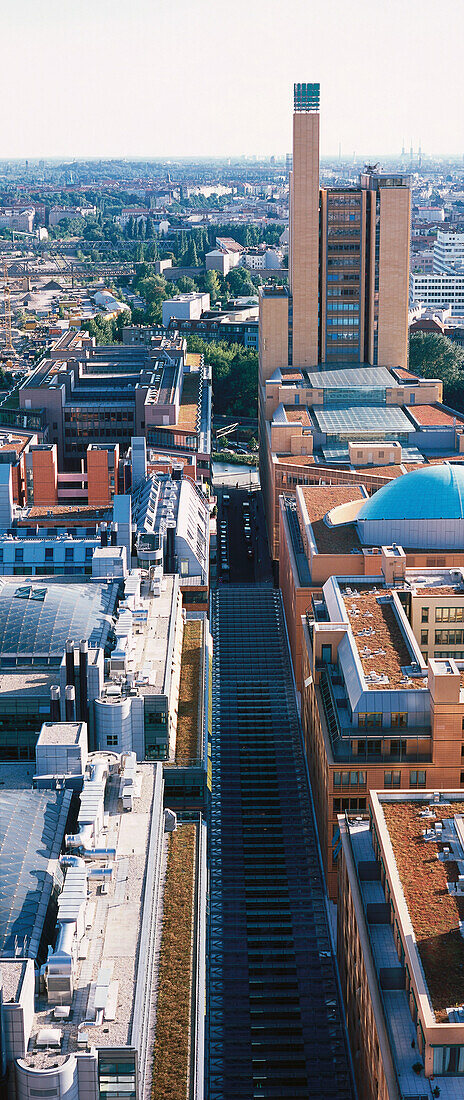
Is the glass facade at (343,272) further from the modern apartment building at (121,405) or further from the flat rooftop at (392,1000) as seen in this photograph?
the flat rooftop at (392,1000)

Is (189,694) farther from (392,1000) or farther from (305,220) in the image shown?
(305,220)

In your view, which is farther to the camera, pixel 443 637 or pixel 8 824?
pixel 443 637

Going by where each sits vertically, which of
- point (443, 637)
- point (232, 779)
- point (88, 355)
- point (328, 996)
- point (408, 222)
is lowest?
point (328, 996)

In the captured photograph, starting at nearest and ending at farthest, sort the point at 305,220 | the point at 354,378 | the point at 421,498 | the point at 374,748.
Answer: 1. the point at 374,748
2. the point at 421,498
3. the point at 354,378
4. the point at 305,220

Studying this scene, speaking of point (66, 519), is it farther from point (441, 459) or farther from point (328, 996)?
point (328, 996)

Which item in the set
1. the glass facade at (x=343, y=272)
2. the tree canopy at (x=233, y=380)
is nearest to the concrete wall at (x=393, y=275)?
the glass facade at (x=343, y=272)

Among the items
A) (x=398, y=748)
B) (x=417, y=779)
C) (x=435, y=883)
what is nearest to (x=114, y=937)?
(x=435, y=883)

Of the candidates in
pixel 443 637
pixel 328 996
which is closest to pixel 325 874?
pixel 328 996
